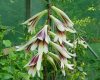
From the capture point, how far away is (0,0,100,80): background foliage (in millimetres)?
3340

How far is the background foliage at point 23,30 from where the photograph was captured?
11.0 feet

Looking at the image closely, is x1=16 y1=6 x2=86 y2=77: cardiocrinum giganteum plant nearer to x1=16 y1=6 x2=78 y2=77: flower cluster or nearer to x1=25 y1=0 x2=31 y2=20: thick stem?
x1=16 y1=6 x2=78 y2=77: flower cluster

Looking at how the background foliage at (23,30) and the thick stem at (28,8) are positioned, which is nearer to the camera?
the background foliage at (23,30)

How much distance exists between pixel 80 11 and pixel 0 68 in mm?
2492

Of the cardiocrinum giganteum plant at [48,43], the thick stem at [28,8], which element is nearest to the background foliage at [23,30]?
the thick stem at [28,8]

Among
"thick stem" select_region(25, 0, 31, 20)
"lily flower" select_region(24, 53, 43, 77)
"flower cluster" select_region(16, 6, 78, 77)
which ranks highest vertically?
"thick stem" select_region(25, 0, 31, 20)

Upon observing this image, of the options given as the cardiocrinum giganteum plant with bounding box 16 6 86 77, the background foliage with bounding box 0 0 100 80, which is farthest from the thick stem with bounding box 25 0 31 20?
the cardiocrinum giganteum plant with bounding box 16 6 86 77

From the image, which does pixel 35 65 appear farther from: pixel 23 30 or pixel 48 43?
pixel 23 30

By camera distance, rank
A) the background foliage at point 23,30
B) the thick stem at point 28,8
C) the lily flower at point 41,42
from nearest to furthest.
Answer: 1. the lily flower at point 41,42
2. the background foliage at point 23,30
3. the thick stem at point 28,8

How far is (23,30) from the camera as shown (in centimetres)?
496

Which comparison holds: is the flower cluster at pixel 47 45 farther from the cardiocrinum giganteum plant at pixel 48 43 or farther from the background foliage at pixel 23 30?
the background foliage at pixel 23 30

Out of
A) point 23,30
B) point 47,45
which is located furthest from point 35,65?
point 23,30

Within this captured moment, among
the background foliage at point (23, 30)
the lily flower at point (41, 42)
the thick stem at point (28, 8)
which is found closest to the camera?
the lily flower at point (41, 42)

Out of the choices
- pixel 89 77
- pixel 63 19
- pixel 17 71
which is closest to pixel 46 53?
pixel 63 19
